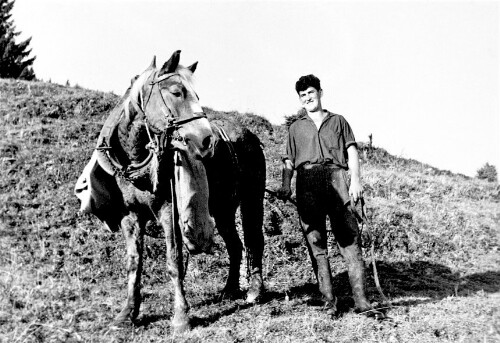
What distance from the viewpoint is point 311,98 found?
5281 mm

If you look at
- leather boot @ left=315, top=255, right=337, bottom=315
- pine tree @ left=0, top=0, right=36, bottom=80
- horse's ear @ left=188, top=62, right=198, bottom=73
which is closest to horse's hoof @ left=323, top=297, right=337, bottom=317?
leather boot @ left=315, top=255, right=337, bottom=315

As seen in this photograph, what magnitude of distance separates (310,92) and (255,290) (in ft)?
8.28

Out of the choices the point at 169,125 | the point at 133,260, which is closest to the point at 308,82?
the point at 169,125

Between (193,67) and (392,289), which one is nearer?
(193,67)

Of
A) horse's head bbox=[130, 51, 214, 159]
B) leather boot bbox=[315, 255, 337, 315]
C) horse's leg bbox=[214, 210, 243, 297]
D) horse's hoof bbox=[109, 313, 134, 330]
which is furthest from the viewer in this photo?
horse's leg bbox=[214, 210, 243, 297]

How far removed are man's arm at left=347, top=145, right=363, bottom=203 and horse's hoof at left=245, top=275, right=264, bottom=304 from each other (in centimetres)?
181

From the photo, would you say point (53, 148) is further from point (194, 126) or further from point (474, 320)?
point (474, 320)

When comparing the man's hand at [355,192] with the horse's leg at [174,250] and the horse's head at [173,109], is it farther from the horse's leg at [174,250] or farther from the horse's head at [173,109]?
the horse's leg at [174,250]

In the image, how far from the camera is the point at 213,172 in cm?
594

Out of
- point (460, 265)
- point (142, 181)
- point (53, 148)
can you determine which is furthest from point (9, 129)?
point (460, 265)

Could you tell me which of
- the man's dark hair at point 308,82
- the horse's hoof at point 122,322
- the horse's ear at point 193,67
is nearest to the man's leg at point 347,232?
the man's dark hair at point 308,82

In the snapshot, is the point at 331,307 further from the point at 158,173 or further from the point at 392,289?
the point at 158,173

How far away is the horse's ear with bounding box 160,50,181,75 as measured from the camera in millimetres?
4422

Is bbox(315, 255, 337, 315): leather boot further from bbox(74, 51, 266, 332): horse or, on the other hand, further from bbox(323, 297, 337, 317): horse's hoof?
bbox(74, 51, 266, 332): horse
